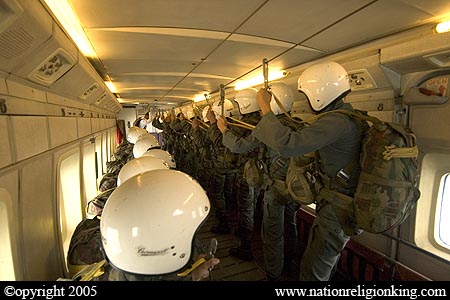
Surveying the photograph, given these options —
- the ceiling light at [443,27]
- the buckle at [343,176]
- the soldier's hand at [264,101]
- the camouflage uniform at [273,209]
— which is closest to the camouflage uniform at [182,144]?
the camouflage uniform at [273,209]

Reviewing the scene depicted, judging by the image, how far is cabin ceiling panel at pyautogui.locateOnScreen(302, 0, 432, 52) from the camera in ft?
5.62

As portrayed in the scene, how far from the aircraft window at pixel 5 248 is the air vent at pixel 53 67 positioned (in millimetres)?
1024

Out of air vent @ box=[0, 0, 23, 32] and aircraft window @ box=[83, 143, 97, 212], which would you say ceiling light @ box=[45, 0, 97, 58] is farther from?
aircraft window @ box=[83, 143, 97, 212]

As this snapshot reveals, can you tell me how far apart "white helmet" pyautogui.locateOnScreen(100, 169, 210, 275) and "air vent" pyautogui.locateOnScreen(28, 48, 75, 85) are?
1.36 meters

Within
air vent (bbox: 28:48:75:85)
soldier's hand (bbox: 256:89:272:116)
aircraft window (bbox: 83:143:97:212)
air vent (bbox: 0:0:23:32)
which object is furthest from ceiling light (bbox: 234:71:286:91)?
aircraft window (bbox: 83:143:97:212)

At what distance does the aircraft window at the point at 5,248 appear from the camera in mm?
1501

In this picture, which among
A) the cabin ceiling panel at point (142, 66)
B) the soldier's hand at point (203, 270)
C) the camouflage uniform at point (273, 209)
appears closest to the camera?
the soldier's hand at point (203, 270)

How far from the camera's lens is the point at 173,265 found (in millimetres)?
1397

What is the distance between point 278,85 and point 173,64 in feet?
5.52

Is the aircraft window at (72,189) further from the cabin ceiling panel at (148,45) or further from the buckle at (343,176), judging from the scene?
the buckle at (343,176)

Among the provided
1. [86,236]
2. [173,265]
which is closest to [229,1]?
[173,265]

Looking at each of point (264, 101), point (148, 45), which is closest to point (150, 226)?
point (264, 101)

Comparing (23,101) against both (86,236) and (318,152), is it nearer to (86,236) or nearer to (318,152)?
(86,236)

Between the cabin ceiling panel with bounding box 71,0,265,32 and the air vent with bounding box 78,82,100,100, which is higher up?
the cabin ceiling panel with bounding box 71,0,265,32
